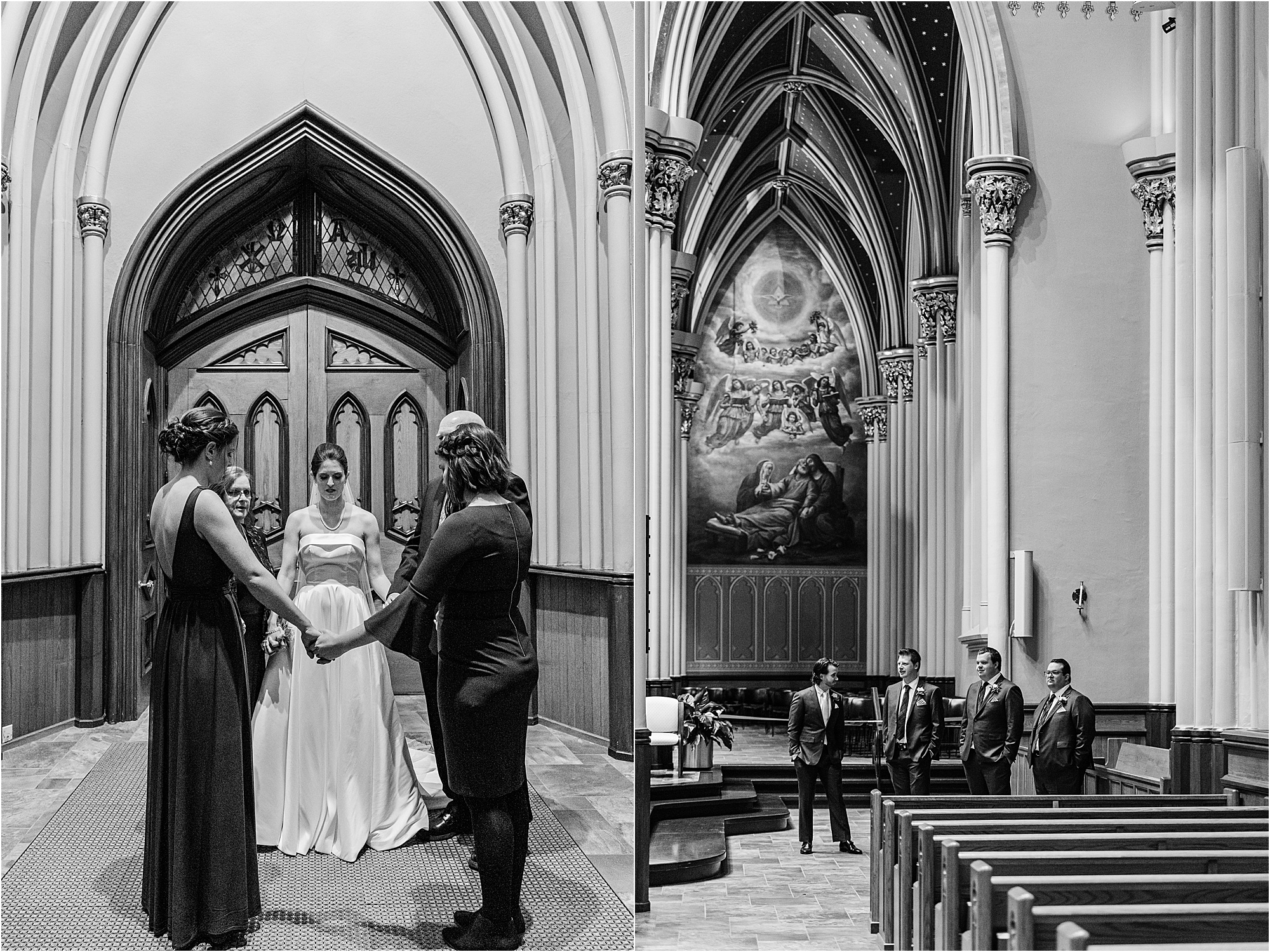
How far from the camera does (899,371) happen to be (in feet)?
61.0

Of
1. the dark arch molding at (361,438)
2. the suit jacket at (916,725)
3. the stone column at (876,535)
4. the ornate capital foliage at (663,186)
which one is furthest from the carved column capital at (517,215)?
the stone column at (876,535)

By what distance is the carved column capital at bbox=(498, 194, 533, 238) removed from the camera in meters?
4.77

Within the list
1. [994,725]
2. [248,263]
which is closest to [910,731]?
[994,725]

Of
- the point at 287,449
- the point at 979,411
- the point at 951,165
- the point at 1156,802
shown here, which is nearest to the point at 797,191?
the point at 951,165

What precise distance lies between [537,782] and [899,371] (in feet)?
48.7

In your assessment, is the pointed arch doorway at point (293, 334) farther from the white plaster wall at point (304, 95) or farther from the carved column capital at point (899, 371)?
the carved column capital at point (899, 371)

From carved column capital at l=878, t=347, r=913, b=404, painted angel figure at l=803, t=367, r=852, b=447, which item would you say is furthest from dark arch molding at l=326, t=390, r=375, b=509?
painted angel figure at l=803, t=367, r=852, b=447

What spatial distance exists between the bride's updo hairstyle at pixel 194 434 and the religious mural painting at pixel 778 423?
17.6m

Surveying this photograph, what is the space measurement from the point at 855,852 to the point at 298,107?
6.58 m

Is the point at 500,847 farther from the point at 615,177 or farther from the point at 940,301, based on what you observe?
the point at 940,301

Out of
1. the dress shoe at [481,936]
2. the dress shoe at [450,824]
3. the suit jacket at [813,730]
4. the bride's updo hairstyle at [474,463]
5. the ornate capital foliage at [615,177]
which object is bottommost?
the suit jacket at [813,730]

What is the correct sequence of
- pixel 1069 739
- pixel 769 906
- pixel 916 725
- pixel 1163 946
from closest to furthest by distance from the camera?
1. pixel 1163 946
2. pixel 769 906
3. pixel 1069 739
4. pixel 916 725

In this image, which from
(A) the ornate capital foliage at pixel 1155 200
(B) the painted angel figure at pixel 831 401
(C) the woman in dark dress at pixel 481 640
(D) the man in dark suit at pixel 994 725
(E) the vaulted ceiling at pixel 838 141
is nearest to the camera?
(C) the woman in dark dress at pixel 481 640

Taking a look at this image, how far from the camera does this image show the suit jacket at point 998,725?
855 centimetres
